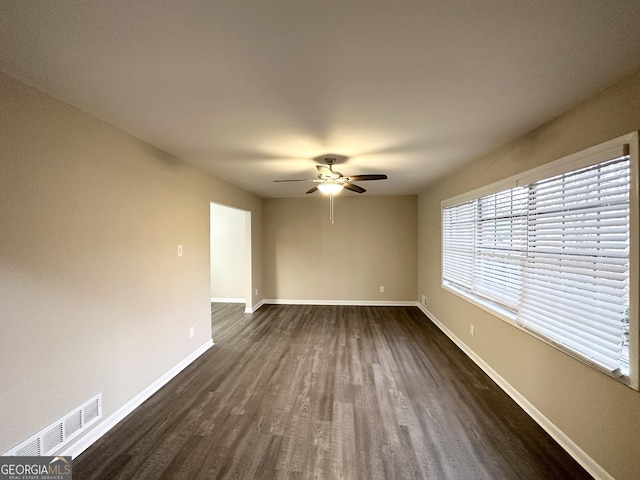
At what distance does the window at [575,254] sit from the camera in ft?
4.92

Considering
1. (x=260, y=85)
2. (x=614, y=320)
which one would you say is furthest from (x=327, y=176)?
(x=614, y=320)

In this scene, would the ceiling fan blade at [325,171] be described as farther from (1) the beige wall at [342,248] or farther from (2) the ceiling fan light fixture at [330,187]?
(1) the beige wall at [342,248]

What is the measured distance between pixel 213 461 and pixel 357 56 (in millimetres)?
2600

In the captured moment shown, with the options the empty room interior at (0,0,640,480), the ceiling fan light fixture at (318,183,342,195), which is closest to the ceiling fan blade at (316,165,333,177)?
the empty room interior at (0,0,640,480)

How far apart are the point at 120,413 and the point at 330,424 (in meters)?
1.75

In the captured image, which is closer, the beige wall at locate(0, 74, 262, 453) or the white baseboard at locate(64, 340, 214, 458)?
the beige wall at locate(0, 74, 262, 453)

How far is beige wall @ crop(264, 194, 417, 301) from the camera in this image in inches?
226

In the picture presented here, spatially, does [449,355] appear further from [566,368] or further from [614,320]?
[614,320]

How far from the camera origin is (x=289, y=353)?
3.43m

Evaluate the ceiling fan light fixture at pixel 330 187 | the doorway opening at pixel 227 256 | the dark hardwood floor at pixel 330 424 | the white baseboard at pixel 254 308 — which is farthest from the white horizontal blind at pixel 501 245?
the doorway opening at pixel 227 256

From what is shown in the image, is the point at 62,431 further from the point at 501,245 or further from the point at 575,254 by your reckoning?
the point at 501,245

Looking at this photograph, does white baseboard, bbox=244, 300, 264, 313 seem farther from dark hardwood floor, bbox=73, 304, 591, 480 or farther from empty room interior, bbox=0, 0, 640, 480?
empty room interior, bbox=0, 0, 640, 480

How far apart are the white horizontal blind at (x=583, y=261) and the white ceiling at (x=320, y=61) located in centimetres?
56

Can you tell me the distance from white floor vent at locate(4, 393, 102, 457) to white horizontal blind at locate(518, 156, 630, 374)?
343 centimetres
